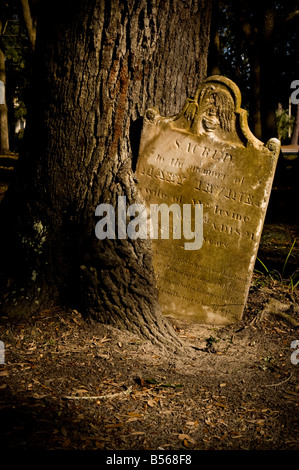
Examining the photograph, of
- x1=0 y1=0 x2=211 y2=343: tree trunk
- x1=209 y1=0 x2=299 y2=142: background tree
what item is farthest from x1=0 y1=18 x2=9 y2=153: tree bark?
x1=0 y1=0 x2=211 y2=343: tree trunk

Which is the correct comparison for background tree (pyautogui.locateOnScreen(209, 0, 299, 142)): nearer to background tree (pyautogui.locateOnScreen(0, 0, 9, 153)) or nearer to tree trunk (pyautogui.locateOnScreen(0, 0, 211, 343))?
tree trunk (pyautogui.locateOnScreen(0, 0, 211, 343))

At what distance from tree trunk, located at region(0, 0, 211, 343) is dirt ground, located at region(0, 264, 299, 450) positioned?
28 cm

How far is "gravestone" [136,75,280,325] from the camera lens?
13.6 ft

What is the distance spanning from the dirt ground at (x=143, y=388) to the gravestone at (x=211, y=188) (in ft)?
1.05

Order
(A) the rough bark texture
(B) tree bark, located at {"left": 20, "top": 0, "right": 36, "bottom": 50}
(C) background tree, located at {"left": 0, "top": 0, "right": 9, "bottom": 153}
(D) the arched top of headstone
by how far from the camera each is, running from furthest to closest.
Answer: (C) background tree, located at {"left": 0, "top": 0, "right": 9, "bottom": 153} → (B) tree bark, located at {"left": 20, "top": 0, "right": 36, "bottom": 50} → (A) the rough bark texture → (D) the arched top of headstone

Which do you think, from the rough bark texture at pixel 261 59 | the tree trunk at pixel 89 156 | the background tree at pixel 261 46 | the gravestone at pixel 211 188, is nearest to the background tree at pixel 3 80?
the background tree at pixel 261 46

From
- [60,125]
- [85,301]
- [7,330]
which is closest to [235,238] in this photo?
[85,301]

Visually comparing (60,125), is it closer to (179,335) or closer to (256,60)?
(179,335)

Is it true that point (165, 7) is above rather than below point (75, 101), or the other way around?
above

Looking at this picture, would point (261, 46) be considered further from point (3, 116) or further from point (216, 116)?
point (3, 116)

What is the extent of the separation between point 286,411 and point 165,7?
332 centimetres

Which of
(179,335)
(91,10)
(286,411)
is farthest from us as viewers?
(179,335)

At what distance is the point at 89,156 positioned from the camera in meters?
3.89

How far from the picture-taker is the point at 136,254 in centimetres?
390
